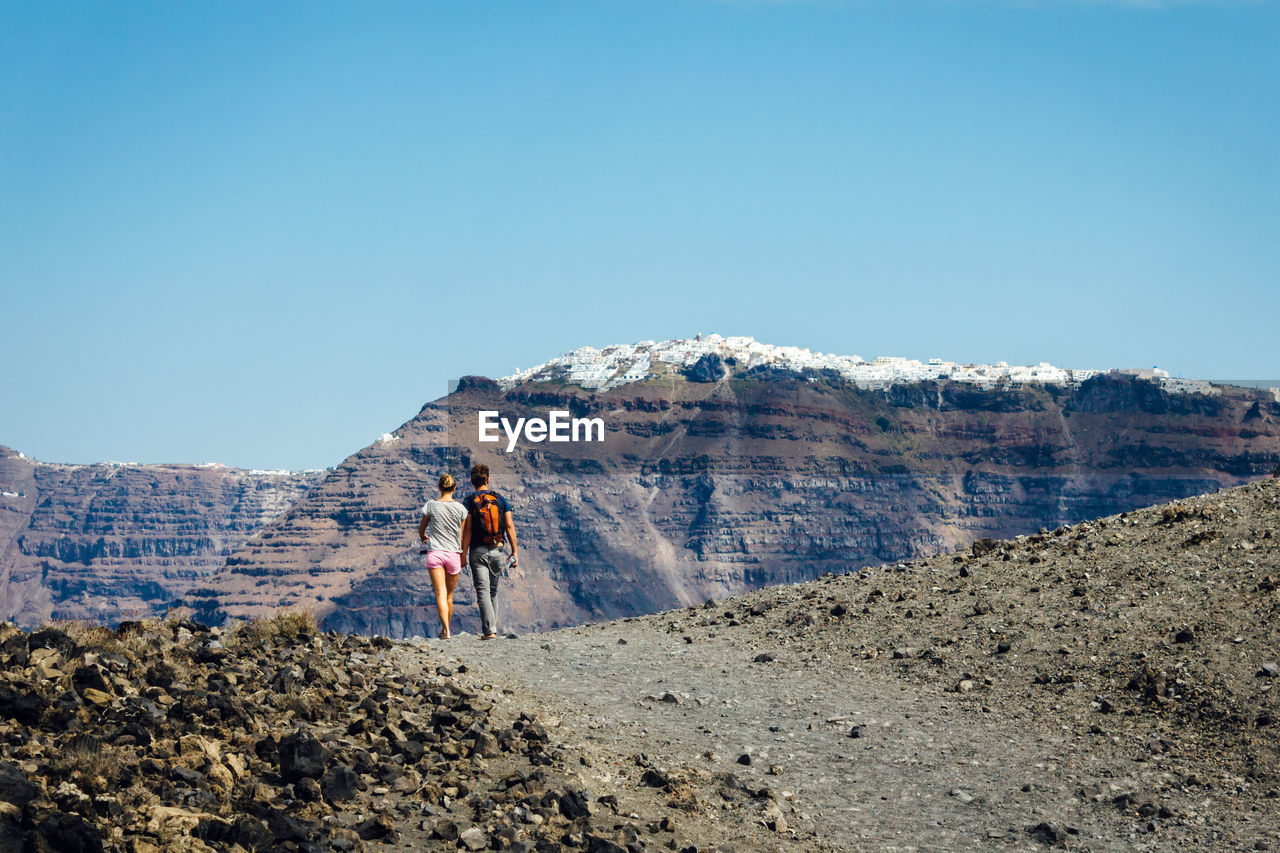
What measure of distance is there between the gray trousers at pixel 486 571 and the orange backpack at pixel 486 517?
190mm

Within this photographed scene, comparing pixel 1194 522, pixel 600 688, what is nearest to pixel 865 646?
pixel 600 688

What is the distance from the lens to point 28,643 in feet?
46.2

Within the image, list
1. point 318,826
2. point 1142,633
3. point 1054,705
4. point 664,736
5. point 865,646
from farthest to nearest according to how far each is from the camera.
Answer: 1. point 865,646
2. point 1142,633
3. point 1054,705
4. point 664,736
5. point 318,826

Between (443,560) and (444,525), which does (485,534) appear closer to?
(444,525)

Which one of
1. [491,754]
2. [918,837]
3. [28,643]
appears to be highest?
[28,643]

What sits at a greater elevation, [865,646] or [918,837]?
[865,646]

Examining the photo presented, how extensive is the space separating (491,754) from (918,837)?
4695 millimetres

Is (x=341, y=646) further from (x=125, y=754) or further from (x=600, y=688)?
(x=125, y=754)

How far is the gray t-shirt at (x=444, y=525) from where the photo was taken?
70.0ft

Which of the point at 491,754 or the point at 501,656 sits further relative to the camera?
the point at 501,656

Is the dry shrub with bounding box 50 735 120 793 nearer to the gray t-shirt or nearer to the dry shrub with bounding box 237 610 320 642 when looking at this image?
the dry shrub with bounding box 237 610 320 642

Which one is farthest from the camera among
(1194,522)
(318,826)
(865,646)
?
(1194,522)

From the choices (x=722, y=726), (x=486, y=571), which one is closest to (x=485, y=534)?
(x=486, y=571)

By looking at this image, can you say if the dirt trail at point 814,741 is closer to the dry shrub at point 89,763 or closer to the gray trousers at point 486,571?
the gray trousers at point 486,571
